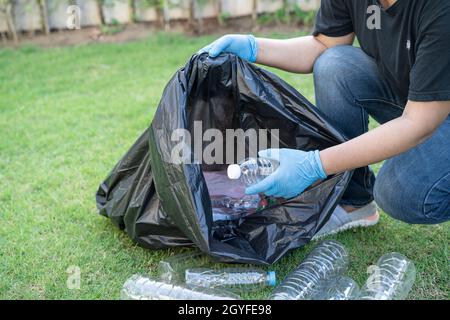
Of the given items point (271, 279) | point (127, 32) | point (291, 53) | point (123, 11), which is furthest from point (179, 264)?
point (123, 11)

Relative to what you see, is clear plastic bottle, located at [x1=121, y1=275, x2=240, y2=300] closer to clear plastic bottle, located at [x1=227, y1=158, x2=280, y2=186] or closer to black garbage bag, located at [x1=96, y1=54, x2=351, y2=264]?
black garbage bag, located at [x1=96, y1=54, x2=351, y2=264]

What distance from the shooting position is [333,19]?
2.06m

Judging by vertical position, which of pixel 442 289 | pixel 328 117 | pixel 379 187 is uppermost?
pixel 328 117

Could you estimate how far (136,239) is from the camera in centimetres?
191

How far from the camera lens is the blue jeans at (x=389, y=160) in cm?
170

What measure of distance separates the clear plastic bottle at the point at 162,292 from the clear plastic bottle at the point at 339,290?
0.92ft

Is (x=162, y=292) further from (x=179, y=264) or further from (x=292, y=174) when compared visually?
(x=292, y=174)

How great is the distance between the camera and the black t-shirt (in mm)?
1501

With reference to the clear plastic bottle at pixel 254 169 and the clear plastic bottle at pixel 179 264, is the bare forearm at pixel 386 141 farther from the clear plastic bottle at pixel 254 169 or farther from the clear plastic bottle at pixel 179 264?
the clear plastic bottle at pixel 179 264

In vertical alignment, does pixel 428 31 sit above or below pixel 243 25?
above

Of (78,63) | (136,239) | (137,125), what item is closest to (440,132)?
(136,239)

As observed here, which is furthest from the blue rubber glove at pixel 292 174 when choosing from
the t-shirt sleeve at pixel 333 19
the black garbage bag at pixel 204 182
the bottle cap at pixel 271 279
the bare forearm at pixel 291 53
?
the t-shirt sleeve at pixel 333 19
